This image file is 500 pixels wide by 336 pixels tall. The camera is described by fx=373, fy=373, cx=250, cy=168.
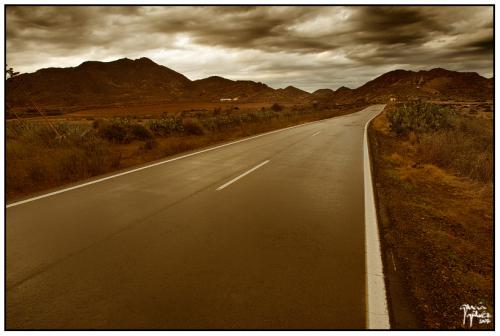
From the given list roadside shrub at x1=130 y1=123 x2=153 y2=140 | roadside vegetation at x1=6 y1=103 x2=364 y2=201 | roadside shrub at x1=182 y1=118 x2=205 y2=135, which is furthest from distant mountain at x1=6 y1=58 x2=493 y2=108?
roadside vegetation at x1=6 y1=103 x2=364 y2=201

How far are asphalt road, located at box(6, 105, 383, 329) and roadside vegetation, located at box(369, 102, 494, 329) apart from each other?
57 cm

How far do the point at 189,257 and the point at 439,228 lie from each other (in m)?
4.22

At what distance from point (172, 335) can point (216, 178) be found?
627 centimetres

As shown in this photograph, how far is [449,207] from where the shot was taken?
7.64m

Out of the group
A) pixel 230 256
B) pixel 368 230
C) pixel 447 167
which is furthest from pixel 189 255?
pixel 447 167

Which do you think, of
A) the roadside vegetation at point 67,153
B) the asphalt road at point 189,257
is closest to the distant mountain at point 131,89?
the roadside vegetation at point 67,153

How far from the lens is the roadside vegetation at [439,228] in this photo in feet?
12.8

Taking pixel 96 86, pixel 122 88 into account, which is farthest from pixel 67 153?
pixel 122 88

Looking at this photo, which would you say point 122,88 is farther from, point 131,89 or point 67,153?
point 67,153

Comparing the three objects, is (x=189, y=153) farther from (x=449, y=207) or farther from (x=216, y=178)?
(x=449, y=207)

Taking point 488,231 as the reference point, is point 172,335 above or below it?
above

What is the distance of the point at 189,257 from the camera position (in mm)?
4598

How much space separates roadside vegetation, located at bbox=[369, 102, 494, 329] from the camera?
389cm

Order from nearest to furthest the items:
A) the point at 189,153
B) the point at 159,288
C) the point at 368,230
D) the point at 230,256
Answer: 1. the point at 159,288
2. the point at 230,256
3. the point at 368,230
4. the point at 189,153
